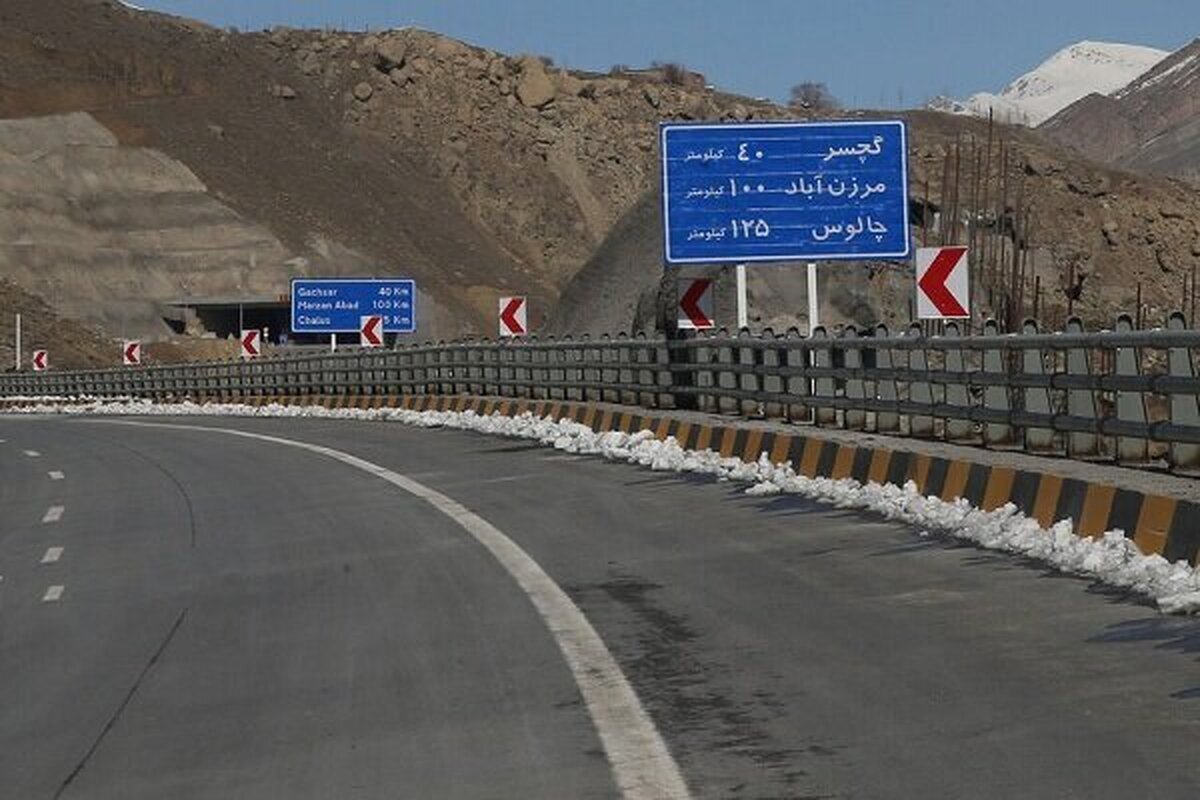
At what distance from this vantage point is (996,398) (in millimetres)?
18953

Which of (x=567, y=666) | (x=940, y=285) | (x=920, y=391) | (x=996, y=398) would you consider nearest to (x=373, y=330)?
(x=940, y=285)

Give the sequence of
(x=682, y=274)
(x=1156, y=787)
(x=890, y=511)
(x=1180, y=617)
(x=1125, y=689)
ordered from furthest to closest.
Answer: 1. (x=682, y=274)
2. (x=890, y=511)
3. (x=1180, y=617)
4. (x=1125, y=689)
5. (x=1156, y=787)

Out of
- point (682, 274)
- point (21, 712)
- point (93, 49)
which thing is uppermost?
point (93, 49)

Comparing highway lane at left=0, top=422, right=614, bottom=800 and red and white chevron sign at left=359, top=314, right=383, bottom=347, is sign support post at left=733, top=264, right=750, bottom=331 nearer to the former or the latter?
highway lane at left=0, top=422, right=614, bottom=800

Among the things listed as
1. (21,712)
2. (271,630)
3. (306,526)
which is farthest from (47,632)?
(306,526)

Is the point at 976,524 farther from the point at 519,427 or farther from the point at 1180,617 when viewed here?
the point at 519,427

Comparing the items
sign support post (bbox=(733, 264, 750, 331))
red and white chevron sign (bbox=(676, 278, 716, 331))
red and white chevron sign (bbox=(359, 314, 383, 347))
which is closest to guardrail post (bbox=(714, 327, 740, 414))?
sign support post (bbox=(733, 264, 750, 331))

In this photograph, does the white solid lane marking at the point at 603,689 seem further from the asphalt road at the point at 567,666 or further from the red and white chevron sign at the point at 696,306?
the red and white chevron sign at the point at 696,306

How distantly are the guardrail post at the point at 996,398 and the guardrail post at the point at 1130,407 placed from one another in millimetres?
2390

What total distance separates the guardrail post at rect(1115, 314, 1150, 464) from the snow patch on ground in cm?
115

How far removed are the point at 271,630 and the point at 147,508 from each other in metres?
10.1

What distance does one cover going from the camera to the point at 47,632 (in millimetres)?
12914

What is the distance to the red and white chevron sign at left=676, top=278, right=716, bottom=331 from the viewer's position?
→ 32750 mm

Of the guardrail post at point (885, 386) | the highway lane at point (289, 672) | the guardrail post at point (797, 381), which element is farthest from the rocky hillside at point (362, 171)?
the highway lane at point (289, 672)
